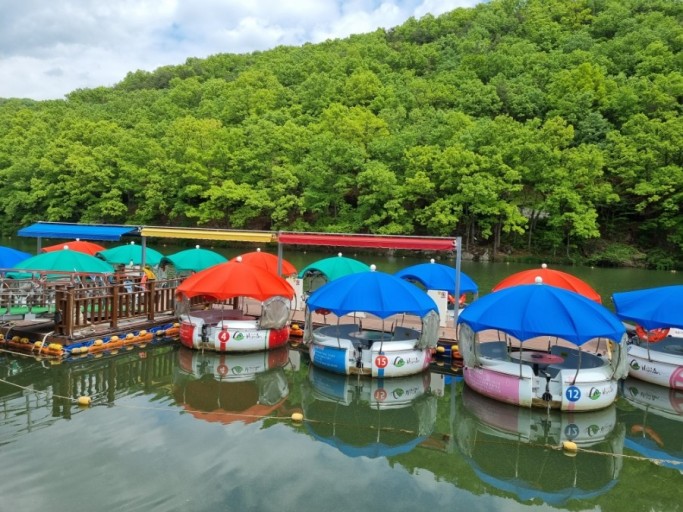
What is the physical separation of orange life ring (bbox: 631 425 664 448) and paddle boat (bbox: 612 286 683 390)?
2.56 metres

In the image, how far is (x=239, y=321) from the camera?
14828mm

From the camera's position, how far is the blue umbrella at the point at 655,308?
11945mm

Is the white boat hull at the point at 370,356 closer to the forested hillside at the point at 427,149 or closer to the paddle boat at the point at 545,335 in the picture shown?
the paddle boat at the point at 545,335

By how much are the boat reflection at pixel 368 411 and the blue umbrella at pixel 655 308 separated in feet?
16.6

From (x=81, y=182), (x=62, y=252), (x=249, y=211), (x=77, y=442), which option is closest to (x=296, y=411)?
(x=77, y=442)

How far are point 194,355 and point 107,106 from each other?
8481cm

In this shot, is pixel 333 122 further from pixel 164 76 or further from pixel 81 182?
pixel 164 76

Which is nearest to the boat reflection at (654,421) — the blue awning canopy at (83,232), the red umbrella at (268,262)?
the red umbrella at (268,262)

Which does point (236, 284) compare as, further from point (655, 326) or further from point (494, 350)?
point (655, 326)

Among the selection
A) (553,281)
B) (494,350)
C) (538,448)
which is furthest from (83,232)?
(538,448)

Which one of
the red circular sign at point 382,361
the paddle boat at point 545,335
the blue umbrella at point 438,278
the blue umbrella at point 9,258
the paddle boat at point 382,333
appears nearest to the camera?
the paddle boat at point 545,335

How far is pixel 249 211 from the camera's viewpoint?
50.2 m

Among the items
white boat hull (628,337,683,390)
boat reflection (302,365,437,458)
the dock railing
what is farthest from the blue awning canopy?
white boat hull (628,337,683,390)

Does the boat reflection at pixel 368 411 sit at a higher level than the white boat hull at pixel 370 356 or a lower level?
lower
